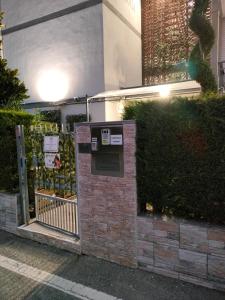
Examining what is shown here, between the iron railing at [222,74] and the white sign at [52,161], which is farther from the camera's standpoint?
the iron railing at [222,74]

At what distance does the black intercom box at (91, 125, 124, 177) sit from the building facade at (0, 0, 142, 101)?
11.3 meters

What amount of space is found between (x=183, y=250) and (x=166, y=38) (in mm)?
18066

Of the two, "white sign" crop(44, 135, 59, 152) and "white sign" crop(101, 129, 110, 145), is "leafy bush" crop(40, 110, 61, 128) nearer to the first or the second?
"white sign" crop(44, 135, 59, 152)

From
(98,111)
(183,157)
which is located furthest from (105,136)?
(98,111)

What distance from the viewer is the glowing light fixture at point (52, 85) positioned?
1602 centimetres

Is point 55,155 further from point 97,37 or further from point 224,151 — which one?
point 97,37

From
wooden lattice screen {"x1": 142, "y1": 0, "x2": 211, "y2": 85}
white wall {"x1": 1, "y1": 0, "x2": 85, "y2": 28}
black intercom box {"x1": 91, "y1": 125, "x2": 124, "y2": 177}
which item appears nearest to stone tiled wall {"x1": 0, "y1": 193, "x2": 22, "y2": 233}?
black intercom box {"x1": 91, "y1": 125, "x2": 124, "y2": 177}

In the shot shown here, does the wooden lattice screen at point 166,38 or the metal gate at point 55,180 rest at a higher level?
the wooden lattice screen at point 166,38

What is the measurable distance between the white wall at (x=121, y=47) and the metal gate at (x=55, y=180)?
10.6 metres

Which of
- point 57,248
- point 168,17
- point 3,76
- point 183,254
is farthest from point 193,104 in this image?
point 168,17

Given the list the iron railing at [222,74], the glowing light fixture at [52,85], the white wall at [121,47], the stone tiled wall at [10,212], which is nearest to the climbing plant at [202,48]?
the iron railing at [222,74]

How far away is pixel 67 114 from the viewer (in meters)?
15.6

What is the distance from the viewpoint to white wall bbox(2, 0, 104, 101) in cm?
1472

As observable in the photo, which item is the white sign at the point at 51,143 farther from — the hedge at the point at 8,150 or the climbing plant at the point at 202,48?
the climbing plant at the point at 202,48
